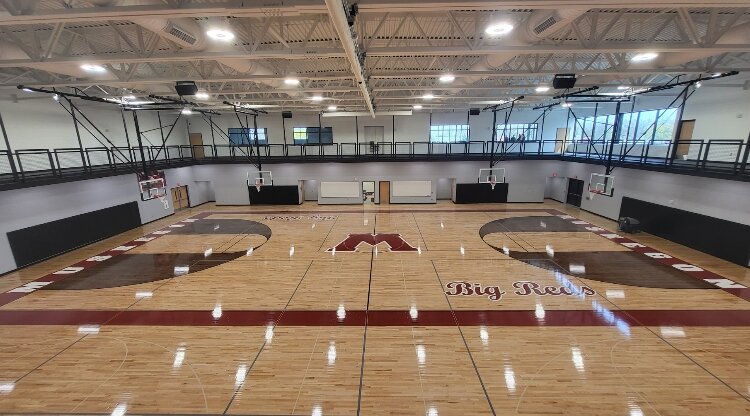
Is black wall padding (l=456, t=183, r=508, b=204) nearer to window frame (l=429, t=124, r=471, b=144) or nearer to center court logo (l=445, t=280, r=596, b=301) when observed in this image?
window frame (l=429, t=124, r=471, b=144)

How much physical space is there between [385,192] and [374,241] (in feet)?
29.0

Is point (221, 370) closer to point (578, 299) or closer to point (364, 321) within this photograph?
point (364, 321)

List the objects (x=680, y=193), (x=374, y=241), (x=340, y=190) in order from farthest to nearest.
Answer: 1. (x=340, y=190)
2. (x=374, y=241)
3. (x=680, y=193)

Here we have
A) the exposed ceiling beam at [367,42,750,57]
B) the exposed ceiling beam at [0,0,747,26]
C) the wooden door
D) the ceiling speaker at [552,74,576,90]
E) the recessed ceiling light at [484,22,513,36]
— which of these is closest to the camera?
the exposed ceiling beam at [0,0,747,26]

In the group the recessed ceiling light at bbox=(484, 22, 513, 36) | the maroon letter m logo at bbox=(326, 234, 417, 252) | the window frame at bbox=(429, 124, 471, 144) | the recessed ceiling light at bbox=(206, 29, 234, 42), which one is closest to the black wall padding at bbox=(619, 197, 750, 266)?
the maroon letter m logo at bbox=(326, 234, 417, 252)

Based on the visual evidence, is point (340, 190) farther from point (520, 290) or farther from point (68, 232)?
point (520, 290)

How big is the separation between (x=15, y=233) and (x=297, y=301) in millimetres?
11404

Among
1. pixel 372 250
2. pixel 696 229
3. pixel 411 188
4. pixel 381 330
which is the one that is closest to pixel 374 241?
pixel 372 250

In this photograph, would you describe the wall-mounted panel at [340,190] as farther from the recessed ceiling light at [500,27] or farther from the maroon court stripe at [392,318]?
the recessed ceiling light at [500,27]

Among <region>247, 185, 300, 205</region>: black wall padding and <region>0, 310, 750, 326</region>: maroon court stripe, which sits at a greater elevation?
<region>247, 185, 300, 205</region>: black wall padding

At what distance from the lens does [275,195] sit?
2197 centimetres

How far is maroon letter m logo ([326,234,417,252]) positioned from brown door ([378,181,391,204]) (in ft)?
25.8

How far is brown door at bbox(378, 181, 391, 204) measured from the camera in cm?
2179

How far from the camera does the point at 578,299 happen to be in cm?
831
